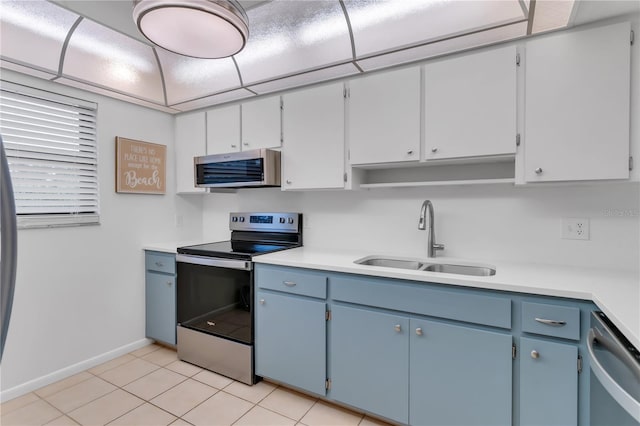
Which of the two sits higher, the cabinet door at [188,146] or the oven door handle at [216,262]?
the cabinet door at [188,146]

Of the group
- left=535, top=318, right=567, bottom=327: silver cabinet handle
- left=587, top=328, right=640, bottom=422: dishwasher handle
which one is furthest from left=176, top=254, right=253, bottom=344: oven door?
left=587, top=328, right=640, bottom=422: dishwasher handle

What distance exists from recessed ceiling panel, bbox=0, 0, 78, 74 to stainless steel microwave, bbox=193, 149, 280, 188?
1137 mm

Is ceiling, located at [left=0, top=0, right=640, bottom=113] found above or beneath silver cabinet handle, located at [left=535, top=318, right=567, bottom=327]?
above

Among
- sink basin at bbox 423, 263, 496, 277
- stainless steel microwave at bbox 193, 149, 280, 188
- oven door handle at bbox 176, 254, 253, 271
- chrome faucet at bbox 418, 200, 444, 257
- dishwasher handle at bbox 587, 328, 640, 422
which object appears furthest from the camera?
stainless steel microwave at bbox 193, 149, 280, 188

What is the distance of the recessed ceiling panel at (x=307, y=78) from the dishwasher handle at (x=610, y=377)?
1881mm

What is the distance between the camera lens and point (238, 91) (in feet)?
Answer: 8.45

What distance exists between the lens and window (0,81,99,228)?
207 centimetres

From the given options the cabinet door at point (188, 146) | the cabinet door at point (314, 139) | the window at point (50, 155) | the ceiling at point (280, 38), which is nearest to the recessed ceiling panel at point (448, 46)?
the ceiling at point (280, 38)

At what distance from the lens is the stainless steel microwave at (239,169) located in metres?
2.41

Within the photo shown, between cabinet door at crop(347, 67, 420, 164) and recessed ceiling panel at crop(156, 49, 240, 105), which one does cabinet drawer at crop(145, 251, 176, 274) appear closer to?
recessed ceiling panel at crop(156, 49, 240, 105)

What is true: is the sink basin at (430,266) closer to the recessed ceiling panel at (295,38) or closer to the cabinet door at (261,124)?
the cabinet door at (261,124)

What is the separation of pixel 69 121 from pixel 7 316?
2.23m

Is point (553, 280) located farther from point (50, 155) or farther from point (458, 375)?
point (50, 155)

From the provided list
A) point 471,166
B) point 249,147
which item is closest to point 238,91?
point 249,147
